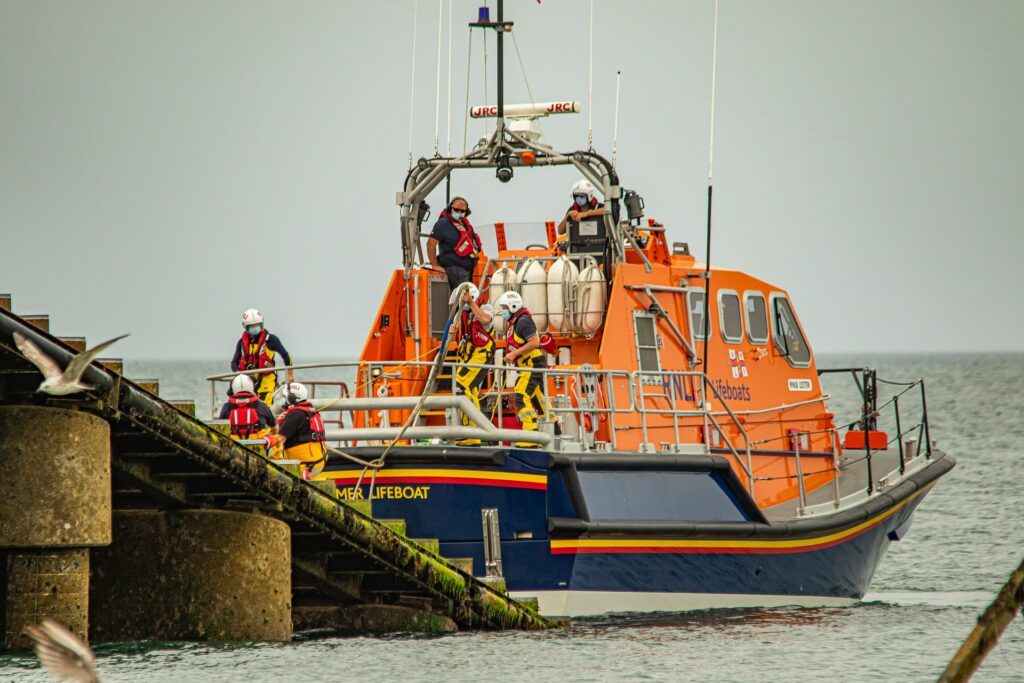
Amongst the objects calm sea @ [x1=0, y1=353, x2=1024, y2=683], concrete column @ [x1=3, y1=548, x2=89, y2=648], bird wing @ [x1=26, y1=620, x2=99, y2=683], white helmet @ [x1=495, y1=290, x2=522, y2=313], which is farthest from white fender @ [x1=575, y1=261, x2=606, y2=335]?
bird wing @ [x1=26, y1=620, x2=99, y2=683]

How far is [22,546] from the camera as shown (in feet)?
33.1

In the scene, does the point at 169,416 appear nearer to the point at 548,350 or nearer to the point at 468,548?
the point at 468,548

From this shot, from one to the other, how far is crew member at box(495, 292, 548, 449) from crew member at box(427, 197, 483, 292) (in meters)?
1.09

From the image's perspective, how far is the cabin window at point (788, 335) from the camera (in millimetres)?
15086

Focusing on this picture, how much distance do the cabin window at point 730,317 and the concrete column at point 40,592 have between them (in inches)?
248

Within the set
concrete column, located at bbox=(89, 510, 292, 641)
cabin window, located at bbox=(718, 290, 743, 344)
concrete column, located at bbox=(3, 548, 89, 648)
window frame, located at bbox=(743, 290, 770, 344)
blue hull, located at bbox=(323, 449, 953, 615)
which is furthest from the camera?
window frame, located at bbox=(743, 290, 770, 344)

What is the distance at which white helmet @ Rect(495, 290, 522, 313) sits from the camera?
1296cm

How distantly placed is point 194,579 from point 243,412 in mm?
1760

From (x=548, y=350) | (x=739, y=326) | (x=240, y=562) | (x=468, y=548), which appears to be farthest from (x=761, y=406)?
(x=240, y=562)

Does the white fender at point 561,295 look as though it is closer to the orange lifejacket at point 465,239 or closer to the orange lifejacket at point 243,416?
the orange lifejacket at point 465,239

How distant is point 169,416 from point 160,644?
1.65 metres

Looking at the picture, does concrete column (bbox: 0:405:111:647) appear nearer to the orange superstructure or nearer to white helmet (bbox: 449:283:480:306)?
the orange superstructure

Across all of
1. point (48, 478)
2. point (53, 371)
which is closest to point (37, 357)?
point (53, 371)

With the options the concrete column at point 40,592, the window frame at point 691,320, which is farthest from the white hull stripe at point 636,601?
the concrete column at point 40,592
